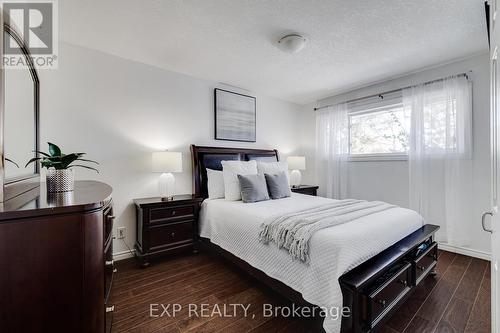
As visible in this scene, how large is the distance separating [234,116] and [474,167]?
3.32 meters

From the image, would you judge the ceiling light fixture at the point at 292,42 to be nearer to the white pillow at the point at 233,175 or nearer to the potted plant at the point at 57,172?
the white pillow at the point at 233,175

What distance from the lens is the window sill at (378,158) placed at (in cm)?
338

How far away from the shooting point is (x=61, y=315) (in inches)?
34.6

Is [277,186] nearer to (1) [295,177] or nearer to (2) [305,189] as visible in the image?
(2) [305,189]

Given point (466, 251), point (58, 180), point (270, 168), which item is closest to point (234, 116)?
point (270, 168)

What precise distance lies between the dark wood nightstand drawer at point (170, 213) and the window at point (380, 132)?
2.93 metres

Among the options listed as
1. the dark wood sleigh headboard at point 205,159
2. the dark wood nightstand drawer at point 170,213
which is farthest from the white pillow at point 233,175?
the dark wood nightstand drawer at point 170,213

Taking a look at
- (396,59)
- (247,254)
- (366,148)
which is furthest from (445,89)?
(247,254)

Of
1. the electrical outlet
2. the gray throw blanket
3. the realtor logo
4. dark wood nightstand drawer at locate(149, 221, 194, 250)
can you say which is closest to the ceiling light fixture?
the gray throw blanket

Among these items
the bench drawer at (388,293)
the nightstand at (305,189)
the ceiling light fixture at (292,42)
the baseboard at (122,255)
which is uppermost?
the ceiling light fixture at (292,42)

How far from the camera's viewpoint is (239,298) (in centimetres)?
196

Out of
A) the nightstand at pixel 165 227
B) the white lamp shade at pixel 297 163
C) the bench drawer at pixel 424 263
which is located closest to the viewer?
the bench drawer at pixel 424 263

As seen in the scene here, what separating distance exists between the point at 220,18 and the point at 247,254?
218 centimetres

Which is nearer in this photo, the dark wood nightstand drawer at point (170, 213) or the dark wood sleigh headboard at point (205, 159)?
the dark wood nightstand drawer at point (170, 213)
